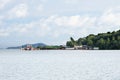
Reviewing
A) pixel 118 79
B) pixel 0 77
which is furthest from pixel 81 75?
pixel 0 77

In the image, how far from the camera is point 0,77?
189 feet

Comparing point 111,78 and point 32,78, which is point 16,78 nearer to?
point 32,78

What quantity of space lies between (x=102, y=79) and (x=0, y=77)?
15161 millimetres

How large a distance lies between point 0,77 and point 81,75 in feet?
39.7

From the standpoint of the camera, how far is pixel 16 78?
184 ft

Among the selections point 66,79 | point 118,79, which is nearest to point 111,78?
point 118,79

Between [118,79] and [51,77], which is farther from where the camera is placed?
[51,77]

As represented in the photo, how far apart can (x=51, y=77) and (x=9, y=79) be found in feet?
20.1

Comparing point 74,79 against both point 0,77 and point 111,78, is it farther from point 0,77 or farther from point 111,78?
point 0,77

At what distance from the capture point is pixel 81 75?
59.6 metres

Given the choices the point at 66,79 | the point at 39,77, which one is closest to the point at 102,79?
the point at 66,79

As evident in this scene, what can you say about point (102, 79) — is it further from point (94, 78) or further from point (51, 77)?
point (51, 77)

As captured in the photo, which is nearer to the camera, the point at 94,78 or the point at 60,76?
the point at 94,78

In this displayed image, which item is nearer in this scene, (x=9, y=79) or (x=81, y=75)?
(x=9, y=79)
